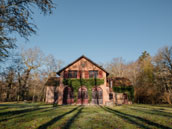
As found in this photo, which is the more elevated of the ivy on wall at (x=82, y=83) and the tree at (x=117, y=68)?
the tree at (x=117, y=68)

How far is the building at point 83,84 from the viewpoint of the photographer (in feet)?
76.3

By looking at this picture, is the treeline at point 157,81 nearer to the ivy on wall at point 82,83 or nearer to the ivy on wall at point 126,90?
the ivy on wall at point 126,90

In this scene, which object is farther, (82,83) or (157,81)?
(157,81)

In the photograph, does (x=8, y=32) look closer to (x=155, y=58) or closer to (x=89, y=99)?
(x=89, y=99)

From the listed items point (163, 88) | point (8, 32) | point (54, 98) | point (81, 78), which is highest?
point (8, 32)

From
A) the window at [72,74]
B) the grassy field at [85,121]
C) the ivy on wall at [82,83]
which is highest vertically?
the window at [72,74]

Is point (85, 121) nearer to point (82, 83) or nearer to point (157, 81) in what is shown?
point (82, 83)

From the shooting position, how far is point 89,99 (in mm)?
23219

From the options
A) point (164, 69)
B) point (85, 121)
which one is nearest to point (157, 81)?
point (164, 69)

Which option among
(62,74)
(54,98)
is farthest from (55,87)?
(62,74)

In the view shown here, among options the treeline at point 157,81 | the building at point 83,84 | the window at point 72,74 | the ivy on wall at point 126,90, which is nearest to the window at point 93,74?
the building at point 83,84

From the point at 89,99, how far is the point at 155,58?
2285 cm

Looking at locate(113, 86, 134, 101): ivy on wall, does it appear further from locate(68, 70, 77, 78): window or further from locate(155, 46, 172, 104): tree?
locate(68, 70, 77, 78): window

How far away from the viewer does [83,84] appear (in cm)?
2395
